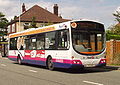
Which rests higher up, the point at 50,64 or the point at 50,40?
the point at 50,40

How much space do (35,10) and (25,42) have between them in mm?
53646

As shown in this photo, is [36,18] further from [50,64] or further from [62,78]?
[62,78]

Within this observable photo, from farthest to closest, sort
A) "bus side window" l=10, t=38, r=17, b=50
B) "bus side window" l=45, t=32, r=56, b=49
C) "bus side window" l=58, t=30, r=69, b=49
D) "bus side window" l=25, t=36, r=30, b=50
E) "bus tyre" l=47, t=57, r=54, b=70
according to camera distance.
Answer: "bus side window" l=10, t=38, r=17, b=50 → "bus side window" l=25, t=36, r=30, b=50 → "bus tyre" l=47, t=57, r=54, b=70 → "bus side window" l=45, t=32, r=56, b=49 → "bus side window" l=58, t=30, r=69, b=49

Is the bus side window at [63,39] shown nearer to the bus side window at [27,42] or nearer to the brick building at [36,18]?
the bus side window at [27,42]

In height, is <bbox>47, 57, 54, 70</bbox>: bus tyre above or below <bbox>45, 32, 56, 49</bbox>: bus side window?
below

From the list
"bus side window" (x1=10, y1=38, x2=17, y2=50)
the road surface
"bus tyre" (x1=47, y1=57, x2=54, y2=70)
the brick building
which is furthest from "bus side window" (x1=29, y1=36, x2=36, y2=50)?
the brick building

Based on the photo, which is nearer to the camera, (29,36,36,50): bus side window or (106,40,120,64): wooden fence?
(29,36,36,50): bus side window

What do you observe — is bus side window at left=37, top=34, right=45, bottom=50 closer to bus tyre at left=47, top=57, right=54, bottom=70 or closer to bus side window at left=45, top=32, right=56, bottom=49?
bus side window at left=45, top=32, right=56, bottom=49

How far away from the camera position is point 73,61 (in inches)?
556

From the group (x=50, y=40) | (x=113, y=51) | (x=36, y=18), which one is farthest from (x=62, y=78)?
(x=36, y=18)

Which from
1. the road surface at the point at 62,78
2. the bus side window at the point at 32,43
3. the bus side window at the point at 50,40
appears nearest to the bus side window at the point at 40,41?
the bus side window at the point at 50,40

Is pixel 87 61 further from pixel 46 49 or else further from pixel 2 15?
pixel 2 15

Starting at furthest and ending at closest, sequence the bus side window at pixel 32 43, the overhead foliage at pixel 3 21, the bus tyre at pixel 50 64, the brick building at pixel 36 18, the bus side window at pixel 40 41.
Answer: the overhead foliage at pixel 3 21
the brick building at pixel 36 18
the bus side window at pixel 32 43
the bus side window at pixel 40 41
the bus tyre at pixel 50 64

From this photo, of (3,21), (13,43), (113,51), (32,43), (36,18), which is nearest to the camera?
(32,43)
